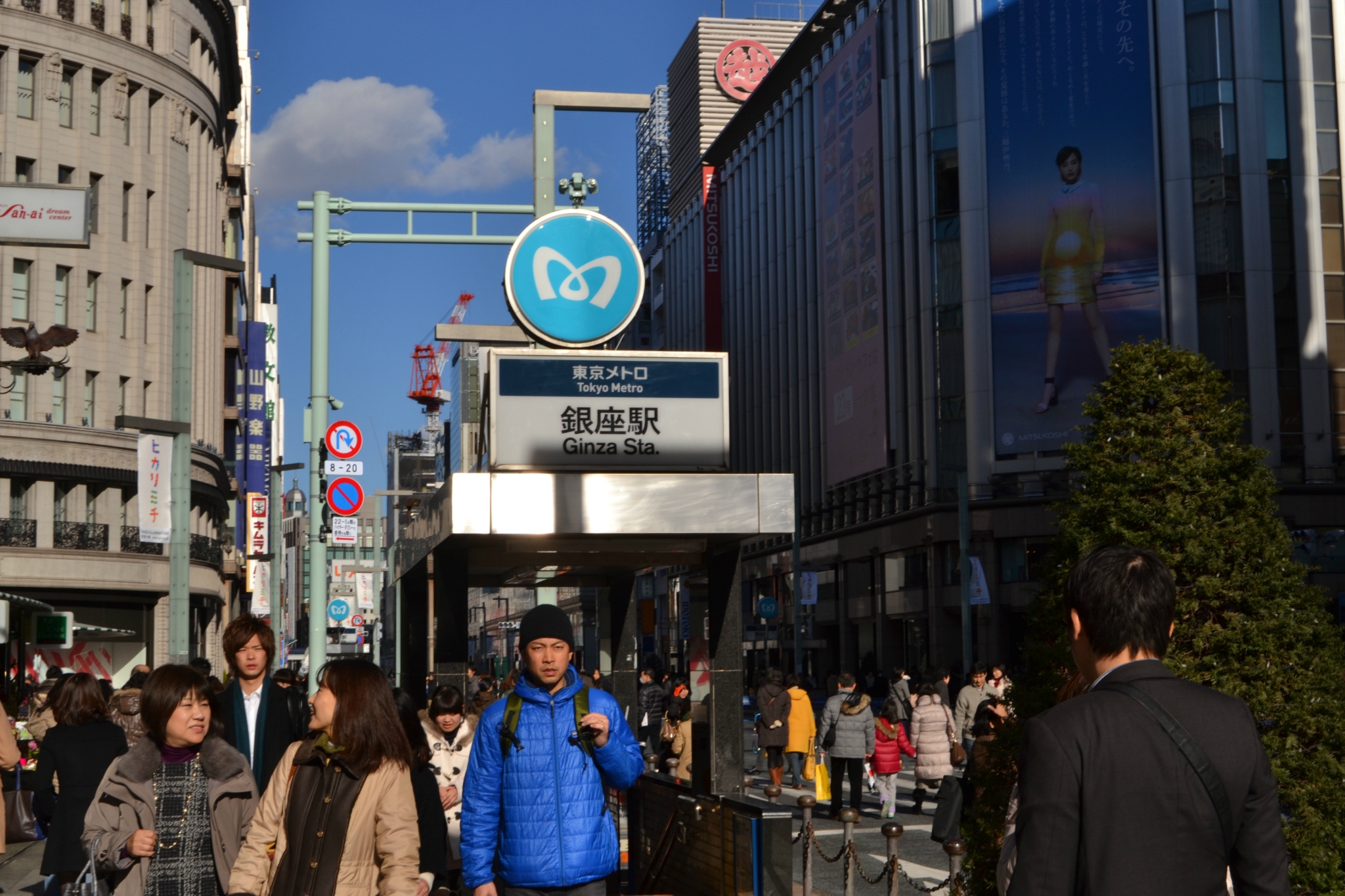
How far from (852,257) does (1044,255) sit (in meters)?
Result: 12.8

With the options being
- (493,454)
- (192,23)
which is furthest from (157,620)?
(493,454)

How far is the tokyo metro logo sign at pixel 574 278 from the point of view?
41.1 ft

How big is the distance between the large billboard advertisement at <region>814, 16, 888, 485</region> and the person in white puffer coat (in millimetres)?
52221

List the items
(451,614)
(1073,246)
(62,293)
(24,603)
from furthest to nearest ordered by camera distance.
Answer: (1073,246), (62,293), (24,603), (451,614)

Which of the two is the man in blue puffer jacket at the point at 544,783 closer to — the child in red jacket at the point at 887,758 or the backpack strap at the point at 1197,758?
the backpack strap at the point at 1197,758

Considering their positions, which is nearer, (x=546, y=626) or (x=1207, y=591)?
(x=546, y=626)

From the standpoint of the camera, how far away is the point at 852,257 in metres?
64.2

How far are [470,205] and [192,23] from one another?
109 ft

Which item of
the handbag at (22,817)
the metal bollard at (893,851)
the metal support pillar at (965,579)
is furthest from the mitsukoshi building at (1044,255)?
the handbag at (22,817)

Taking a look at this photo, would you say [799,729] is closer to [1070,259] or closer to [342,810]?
[342,810]

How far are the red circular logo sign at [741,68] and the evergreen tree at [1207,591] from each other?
4627 inches

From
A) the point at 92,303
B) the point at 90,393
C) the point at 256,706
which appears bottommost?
the point at 256,706

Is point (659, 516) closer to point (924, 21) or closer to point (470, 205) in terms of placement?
point (470, 205)

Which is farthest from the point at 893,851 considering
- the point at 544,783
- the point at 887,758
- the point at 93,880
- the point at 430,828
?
the point at 887,758
